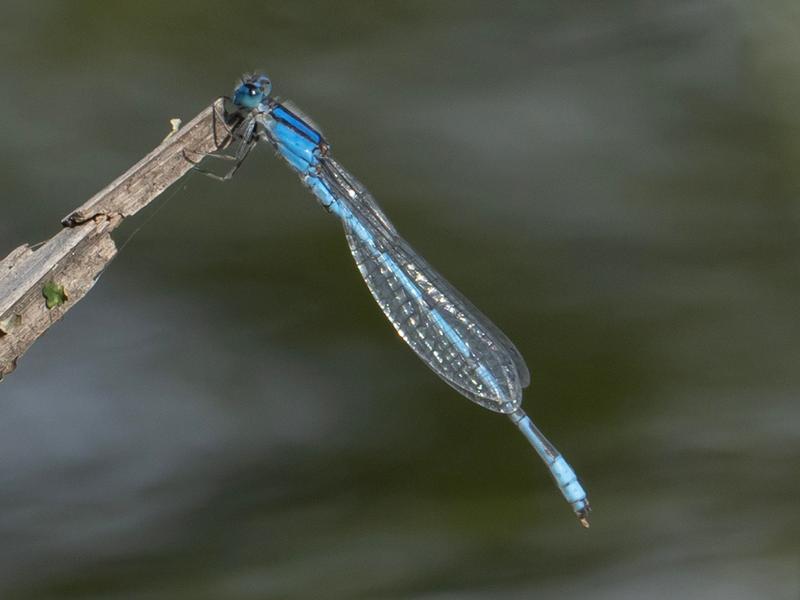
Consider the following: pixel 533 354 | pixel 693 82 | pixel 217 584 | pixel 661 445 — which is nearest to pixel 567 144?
pixel 693 82

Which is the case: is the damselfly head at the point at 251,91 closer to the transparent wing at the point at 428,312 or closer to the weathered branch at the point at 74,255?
the transparent wing at the point at 428,312

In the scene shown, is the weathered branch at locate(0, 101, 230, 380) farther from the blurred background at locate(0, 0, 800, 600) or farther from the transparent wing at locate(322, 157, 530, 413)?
the blurred background at locate(0, 0, 800, 600)

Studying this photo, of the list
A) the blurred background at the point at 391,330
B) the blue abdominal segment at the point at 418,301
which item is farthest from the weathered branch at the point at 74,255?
the blurred background at the point at 391,330

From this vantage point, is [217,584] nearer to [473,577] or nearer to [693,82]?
[473,577]

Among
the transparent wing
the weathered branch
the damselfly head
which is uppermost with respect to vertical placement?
the damselfly head

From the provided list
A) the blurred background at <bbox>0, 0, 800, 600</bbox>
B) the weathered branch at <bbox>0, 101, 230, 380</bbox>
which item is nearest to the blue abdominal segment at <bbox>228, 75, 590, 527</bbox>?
the blurred background at <bbox>0, 0, 800, 600</bbox>
